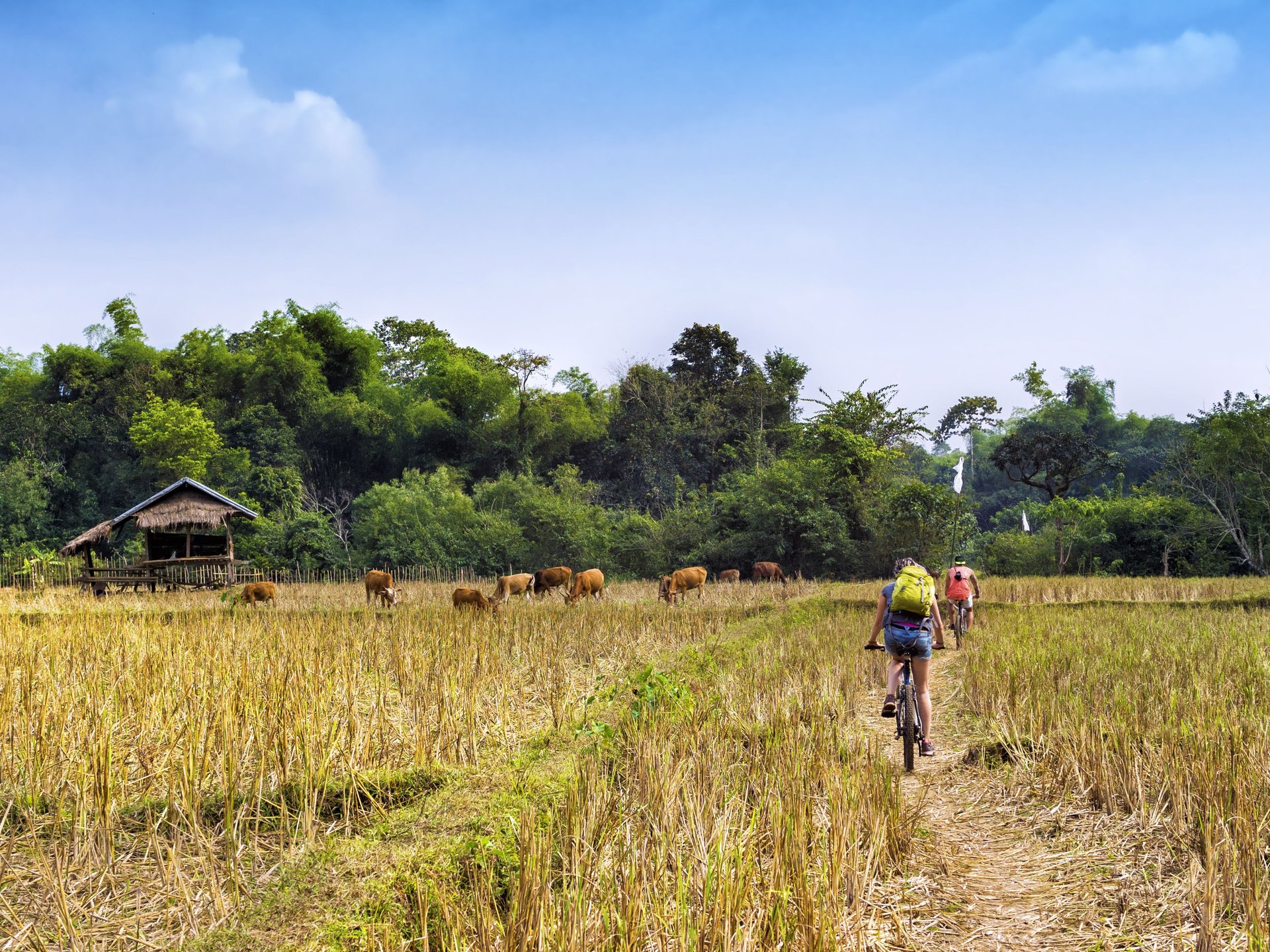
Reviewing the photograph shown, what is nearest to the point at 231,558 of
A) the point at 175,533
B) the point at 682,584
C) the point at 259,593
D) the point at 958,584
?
the point at 175,533

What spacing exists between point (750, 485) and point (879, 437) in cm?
478

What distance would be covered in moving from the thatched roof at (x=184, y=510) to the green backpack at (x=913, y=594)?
20.8m

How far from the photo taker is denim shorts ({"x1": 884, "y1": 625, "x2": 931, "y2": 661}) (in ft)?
18.7

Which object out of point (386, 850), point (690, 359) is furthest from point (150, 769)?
point (690, 359)

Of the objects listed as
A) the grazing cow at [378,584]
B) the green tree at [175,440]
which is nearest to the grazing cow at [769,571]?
the grazing cow at [378,584]

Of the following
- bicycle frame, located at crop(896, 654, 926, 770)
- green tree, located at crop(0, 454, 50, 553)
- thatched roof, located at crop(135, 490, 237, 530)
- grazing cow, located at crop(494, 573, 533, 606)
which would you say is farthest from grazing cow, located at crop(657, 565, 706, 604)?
green tree, located at crop(0, 454, 50, 553)

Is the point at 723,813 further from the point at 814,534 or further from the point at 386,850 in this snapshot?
the point at 814,534

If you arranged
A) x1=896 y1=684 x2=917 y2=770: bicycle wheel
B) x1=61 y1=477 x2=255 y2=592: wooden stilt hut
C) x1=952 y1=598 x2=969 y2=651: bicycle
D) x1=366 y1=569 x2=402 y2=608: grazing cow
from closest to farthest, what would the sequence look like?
x1=896 y1=684 x2=917 y2=770: bicycle wheel, x1=952 y1=598 x2=969 y2=651: bicycle, x1=366 y1=569 x2=402 y2=608: grazing cow, x1=61 y1=477 x2=255 y2=592: wooden stilt hut

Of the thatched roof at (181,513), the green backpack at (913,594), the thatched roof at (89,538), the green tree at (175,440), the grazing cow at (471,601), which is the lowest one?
the grazing cow at (471,601)

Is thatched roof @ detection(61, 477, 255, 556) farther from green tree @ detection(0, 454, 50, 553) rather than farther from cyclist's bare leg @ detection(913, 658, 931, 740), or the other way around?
cyclist's bare leg @ detection(913, 658, 931, 740)

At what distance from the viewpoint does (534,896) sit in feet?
9.99

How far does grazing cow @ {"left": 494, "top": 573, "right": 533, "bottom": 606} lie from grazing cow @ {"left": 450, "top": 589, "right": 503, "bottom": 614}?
8.62ft

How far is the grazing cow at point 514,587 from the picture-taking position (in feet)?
59.7

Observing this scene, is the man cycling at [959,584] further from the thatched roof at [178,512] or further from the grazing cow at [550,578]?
the thatched roof at [178,512]
